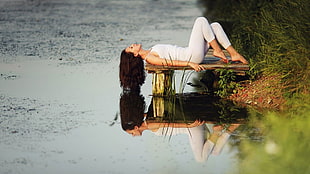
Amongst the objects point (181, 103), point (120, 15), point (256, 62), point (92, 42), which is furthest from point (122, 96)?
point (120, 15)

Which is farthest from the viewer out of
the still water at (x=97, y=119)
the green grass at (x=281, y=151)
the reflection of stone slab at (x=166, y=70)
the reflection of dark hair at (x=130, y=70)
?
the reflection of dark hair at (x=130, y=70)

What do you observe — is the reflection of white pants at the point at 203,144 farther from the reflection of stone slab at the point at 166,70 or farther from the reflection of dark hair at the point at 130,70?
the reflection of dark hair at the point at 130,70

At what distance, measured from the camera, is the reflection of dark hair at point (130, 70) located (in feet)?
40.4

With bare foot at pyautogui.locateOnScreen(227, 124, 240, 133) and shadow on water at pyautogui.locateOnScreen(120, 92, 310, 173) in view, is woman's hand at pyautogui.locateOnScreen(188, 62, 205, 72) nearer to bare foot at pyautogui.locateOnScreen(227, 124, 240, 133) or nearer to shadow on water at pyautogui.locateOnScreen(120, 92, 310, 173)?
shadow on water at pyautogui.locateOnScreen(120, 92, 310, 173)

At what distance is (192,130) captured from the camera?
991 centimetres

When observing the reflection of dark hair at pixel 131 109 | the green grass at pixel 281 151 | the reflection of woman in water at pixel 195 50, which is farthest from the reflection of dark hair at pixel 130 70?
the green grass at pixel 281 151

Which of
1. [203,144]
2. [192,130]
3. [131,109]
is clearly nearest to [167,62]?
[131,109]

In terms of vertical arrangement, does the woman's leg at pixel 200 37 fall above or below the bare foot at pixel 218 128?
above

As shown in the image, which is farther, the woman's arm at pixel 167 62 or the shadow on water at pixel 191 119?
the woman's arm at pixel 167 62

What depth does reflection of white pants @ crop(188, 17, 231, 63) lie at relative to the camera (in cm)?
1182

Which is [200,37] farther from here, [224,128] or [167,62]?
[224,128]

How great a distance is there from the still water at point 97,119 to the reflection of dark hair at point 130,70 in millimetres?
189

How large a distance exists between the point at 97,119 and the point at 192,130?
4.31 ft

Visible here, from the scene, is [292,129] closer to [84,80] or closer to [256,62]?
[256,62]
